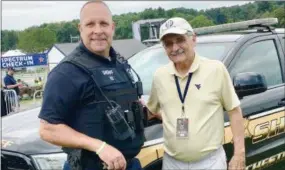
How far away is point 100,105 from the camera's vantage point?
230 centimetres

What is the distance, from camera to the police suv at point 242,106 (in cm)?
303

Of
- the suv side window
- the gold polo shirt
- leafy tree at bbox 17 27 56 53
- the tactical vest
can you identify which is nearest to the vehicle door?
the suv side window

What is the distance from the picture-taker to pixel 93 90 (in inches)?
90.7

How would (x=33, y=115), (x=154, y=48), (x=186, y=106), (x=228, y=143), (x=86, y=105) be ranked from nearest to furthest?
(x=86, y=105)
(x=186, y=106)
(x=228, y=143)
(x=33, y=115)
(x=154, y=48)

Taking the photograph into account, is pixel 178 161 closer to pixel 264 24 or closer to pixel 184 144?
pixel 184 144

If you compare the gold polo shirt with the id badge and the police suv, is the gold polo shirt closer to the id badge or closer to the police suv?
the id badge

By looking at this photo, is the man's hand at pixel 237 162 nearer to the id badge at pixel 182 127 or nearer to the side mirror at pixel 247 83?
the id badge at pixel 182 127

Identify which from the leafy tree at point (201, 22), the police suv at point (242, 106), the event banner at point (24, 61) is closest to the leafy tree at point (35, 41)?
the event banner at point (24, 61)

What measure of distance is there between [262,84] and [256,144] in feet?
1.69

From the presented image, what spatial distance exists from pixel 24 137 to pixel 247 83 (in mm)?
→ 1711

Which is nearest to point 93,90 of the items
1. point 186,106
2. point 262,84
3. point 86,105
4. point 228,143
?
point 86,105

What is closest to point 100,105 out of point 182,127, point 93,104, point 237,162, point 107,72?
point 93,104

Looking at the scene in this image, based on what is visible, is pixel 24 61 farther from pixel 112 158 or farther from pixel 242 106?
pixel 112 158

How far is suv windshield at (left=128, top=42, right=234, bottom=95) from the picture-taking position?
149 inches
